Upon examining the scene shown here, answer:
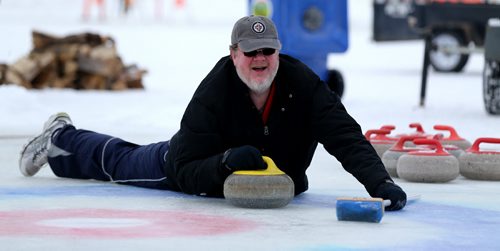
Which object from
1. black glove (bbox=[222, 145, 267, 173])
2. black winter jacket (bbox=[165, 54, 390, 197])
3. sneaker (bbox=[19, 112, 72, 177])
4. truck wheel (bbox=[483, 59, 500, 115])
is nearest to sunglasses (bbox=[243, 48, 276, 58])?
black winter jacket (bbox=[165, 54, 390, 197])

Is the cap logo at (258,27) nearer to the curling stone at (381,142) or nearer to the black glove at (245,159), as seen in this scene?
the black glove at (245,159)

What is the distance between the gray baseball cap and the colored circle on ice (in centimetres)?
78

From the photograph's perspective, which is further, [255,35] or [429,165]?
[429,165]

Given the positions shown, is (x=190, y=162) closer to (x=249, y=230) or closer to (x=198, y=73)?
(x=249, y=230)

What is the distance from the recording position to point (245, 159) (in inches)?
213

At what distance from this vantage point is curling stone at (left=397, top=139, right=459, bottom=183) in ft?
22.2

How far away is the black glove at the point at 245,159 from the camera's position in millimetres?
→ 5402

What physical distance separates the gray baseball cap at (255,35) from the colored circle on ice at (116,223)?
0.78 metres

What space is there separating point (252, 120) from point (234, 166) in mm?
322

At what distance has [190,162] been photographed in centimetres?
570

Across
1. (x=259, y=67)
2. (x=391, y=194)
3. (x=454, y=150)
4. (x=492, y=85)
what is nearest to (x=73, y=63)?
(x=492, y=85)

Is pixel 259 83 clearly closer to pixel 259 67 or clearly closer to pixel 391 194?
pixel 259 67

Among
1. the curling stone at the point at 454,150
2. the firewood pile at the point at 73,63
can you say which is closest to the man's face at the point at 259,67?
the curling stone at the point at 454,150

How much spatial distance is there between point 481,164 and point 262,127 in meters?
1.77
